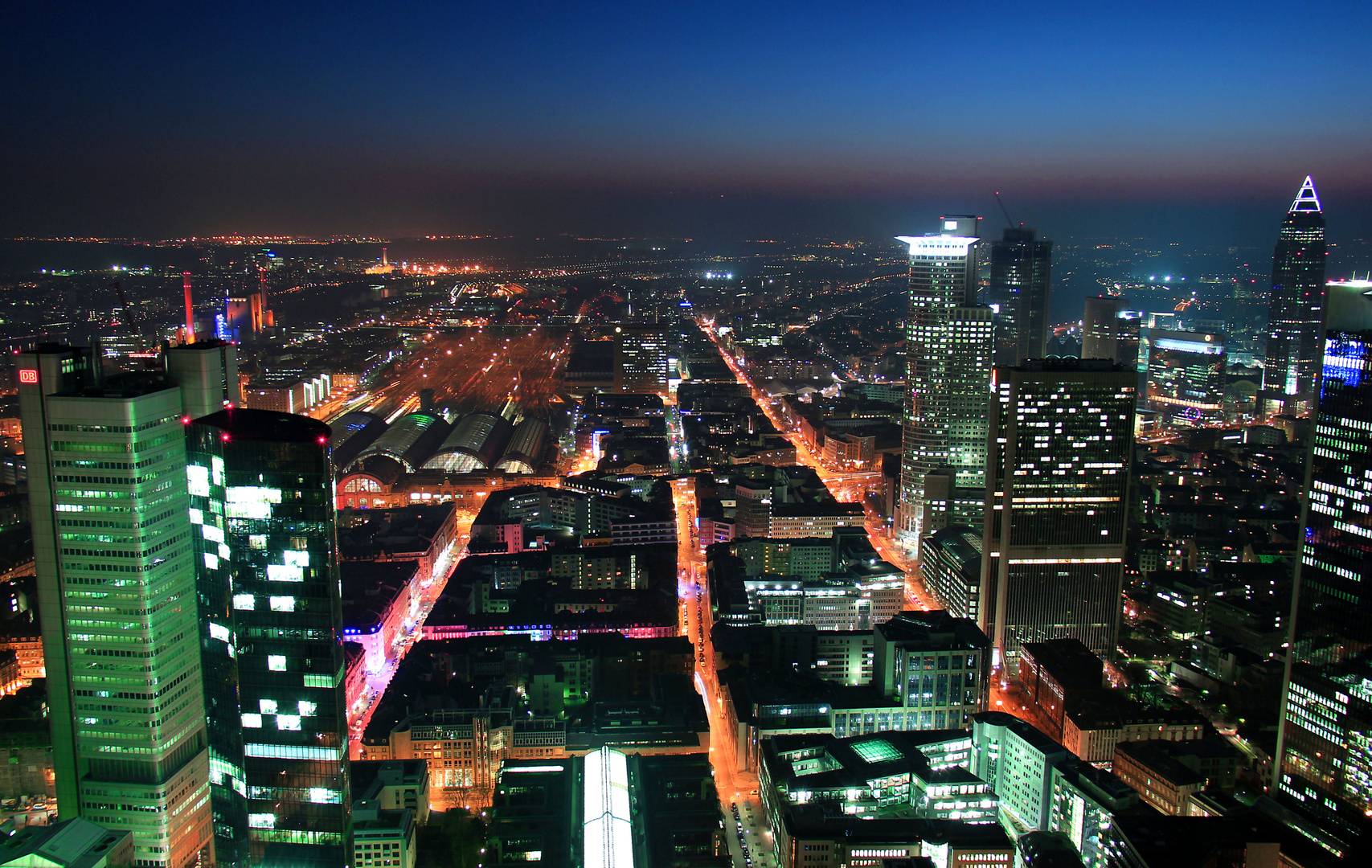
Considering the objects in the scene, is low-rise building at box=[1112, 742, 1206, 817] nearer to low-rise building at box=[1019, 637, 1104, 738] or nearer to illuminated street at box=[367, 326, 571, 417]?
low-rise building at box=[1019, 637, 1104, 738]

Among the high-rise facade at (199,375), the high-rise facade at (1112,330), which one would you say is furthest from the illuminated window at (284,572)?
the high-rise facade at (1112,330)

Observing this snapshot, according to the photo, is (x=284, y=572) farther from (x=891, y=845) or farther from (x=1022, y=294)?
(x=1022, y=294)

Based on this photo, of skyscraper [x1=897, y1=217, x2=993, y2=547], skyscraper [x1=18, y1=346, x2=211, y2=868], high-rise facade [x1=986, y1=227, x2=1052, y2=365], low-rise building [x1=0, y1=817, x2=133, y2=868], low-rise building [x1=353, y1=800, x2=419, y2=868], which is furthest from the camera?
high-rise facade [x1=986, y1=227, x2=1052, y2=365]

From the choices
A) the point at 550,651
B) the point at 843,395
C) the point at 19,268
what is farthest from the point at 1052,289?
the point at 19,268

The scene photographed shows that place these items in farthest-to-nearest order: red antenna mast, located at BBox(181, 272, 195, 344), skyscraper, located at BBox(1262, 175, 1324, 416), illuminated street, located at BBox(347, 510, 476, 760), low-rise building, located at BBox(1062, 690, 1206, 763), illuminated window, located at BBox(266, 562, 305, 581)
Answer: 1. skyscraper, located at BBox(1262, 175, 1324, 416)
2. illuminated street, located at BBox(347, 510, 476, 760)
3. low-rise building, located at BBox(1062, 690, 1206, 763)
4. red antenna mast, located at BBox(181, 272, 195, 344)
5. illuminated window, located at BBox(266, 562, 305, 581)

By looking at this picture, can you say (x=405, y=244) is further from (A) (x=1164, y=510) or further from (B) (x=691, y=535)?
(A) (x=1164, y=510)

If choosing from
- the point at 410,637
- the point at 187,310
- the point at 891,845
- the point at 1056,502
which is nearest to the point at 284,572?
the point at 891,845

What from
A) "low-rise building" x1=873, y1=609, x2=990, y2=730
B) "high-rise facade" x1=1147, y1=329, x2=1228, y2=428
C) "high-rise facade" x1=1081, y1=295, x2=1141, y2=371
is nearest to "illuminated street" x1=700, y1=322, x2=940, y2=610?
"low-rise building" x1=873, y1=609, x2=990, y2=730

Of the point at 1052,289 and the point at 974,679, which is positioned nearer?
the point at 974,679
